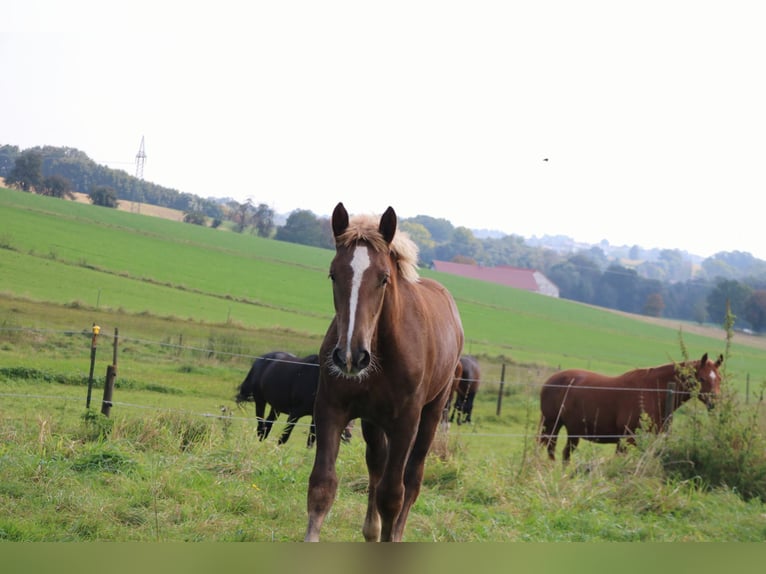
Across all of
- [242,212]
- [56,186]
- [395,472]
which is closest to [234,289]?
[242,212]

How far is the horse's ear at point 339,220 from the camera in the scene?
3.68 metres

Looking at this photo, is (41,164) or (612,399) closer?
(41,164)

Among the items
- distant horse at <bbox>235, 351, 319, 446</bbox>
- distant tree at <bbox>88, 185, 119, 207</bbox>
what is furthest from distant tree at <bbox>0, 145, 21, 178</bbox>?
distant horse at <bbox>235, 351, 319, 446</bbox>

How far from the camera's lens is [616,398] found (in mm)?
9680

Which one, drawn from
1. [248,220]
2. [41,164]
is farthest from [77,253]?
[41,164]

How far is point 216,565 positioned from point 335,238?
78.8 inches

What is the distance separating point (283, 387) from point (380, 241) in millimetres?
6297

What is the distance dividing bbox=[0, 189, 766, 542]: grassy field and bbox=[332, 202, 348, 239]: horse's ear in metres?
1.77

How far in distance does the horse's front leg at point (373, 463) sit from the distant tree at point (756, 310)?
18.8m

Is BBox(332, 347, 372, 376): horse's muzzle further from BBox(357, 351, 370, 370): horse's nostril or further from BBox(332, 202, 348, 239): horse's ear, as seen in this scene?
BBox(332, 202, 348, 239): horse's ear

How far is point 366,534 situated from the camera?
426 cm

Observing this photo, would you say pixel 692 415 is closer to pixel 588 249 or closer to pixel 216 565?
pixel 216 565

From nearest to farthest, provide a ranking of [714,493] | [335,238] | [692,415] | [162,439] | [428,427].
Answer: [335,238] → [428,427] → [162,439] → [714,493] → [692,415]

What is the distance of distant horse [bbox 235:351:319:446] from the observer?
9.38 metres
